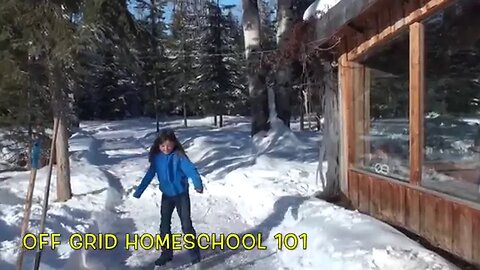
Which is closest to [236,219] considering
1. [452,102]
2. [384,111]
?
[384,111]

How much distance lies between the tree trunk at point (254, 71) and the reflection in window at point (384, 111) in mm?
9272

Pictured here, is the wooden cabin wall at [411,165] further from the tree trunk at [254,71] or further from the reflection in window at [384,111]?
the tree trunk at [254,71]

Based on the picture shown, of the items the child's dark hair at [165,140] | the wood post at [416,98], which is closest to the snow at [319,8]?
the wood post at [416,98]

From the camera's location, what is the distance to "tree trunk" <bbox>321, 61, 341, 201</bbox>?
31.4 ft

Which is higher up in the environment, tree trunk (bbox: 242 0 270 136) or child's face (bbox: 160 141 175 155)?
tree trunk (bbox: 242 0 270 136)

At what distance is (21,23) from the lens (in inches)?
349

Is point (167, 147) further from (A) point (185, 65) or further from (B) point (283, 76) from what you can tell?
(A) point (185, 65)

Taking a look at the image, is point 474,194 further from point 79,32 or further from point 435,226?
point 79,32

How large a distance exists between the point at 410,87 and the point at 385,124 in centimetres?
116

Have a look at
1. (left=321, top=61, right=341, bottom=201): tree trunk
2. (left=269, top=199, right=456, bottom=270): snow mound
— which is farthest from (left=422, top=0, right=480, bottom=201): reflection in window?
(left=321, top=61, right=341, bottom=201): tree trunk

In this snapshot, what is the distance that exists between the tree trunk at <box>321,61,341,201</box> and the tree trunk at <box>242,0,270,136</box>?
7.98 metres
